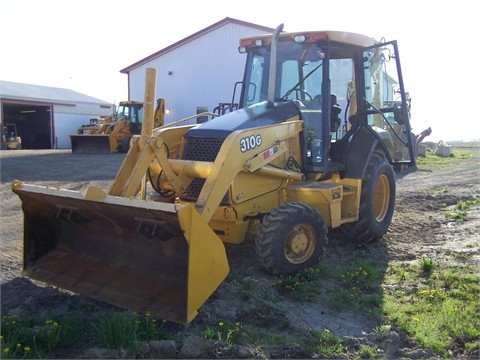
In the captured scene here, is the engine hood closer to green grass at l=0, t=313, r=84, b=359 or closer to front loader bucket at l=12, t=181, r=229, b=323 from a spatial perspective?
front loader bucket at l=12, t=181, r=229, b=323

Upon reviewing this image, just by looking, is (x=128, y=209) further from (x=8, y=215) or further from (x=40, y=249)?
(x=8, y=215)

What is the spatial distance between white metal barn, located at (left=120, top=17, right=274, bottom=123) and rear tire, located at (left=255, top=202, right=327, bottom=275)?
20.7 meters

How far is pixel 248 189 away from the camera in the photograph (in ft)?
19.1

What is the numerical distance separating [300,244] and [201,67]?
23376 millimetres

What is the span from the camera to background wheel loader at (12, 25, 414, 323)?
4.73m

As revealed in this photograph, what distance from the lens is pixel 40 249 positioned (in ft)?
18.5

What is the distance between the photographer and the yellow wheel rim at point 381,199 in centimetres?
769

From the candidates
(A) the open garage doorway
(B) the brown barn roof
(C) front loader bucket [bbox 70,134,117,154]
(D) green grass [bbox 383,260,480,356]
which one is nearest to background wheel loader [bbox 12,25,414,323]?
(D) green grass [bbox 383,260,480,356]

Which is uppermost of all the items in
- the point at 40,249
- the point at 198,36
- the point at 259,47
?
the point at 198,36

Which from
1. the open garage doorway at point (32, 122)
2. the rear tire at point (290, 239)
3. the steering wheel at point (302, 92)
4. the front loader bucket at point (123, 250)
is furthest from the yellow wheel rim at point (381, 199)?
the open garage doorway at point (32, 122)

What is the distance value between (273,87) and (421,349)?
143 inches

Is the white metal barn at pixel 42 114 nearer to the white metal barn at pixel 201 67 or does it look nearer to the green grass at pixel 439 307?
the white metal barn at pixel 201 67

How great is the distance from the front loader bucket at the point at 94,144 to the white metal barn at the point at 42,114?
1490 centimetres

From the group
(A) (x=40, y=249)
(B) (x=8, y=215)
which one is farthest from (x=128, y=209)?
(B) (x=8, y=215)
